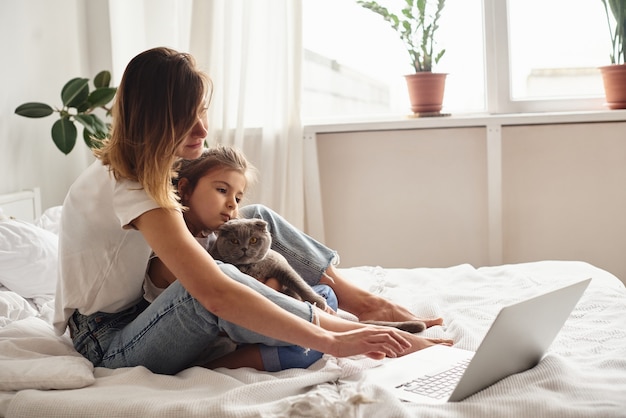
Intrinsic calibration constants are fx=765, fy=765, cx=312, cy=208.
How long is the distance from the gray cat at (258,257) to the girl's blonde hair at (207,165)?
132 mm

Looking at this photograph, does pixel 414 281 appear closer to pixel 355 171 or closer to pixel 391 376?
pixel 391 376

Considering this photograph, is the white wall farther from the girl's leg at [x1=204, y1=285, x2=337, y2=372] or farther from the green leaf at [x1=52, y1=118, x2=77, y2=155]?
the girl's leg at [x1=204, y1=285, x2=337, y2=372]

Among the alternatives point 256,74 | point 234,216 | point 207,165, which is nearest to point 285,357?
point 234,216

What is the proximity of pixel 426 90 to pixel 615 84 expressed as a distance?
765 mm

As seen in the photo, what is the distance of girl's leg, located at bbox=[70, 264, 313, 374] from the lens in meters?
1.44

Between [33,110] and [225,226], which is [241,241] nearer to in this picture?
[225,226]

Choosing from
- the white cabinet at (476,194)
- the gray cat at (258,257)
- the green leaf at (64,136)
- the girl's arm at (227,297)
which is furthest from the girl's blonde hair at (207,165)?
the white cabinet at (476,194)

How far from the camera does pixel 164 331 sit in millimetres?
1446

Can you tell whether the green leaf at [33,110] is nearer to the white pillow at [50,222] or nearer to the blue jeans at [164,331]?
the white pillow at [50,222]

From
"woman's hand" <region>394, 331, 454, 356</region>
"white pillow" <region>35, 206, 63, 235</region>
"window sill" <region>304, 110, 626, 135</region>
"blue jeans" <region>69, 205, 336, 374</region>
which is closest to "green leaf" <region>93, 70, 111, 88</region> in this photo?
"white pillow" <region>35, 206, 63, 235</region>

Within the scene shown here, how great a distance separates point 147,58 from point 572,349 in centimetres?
103

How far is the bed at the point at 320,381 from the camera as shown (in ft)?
4.08

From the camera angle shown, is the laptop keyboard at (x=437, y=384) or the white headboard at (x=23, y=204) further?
the white headboard at (x=23, y=204)

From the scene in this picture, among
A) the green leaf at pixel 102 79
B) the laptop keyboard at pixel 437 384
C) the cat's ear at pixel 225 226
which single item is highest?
the green leaf at pixel 102 79
